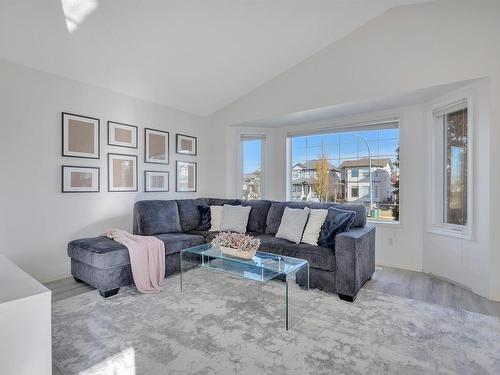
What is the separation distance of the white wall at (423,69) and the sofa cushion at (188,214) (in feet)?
6.62

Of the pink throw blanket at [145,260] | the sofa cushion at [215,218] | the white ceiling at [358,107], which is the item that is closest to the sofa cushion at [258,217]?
the sofa cushion at [215,218]

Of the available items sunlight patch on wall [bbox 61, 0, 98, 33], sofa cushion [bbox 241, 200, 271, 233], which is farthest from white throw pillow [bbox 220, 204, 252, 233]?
sunlight patch on wall [bbox 61, 0, 98, 33]

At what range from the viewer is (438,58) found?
118 inches

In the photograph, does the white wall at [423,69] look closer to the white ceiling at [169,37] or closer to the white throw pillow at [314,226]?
the white ceiling at [169,37]

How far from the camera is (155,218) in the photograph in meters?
3.72

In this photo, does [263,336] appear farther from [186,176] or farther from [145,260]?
[186,176]

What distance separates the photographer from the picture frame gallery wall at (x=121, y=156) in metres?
3.30

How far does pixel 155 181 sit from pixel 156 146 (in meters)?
0.55

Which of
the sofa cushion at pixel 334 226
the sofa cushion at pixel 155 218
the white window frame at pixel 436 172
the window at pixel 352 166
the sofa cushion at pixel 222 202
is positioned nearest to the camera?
the sofa cushion at pixel 334 226

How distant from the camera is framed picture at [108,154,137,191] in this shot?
3699 millimetres

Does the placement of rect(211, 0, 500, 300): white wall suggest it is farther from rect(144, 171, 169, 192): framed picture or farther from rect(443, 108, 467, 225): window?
rect(144, 171, 169, 192): framed picture

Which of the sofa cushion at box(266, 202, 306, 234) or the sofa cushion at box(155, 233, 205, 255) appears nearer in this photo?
the sofa cushion at box(155, 233, 205, 255)

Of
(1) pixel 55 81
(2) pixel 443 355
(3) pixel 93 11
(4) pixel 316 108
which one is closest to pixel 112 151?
(1) pixel 55 81

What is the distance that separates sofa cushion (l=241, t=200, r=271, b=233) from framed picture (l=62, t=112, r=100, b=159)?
87.2 inches
